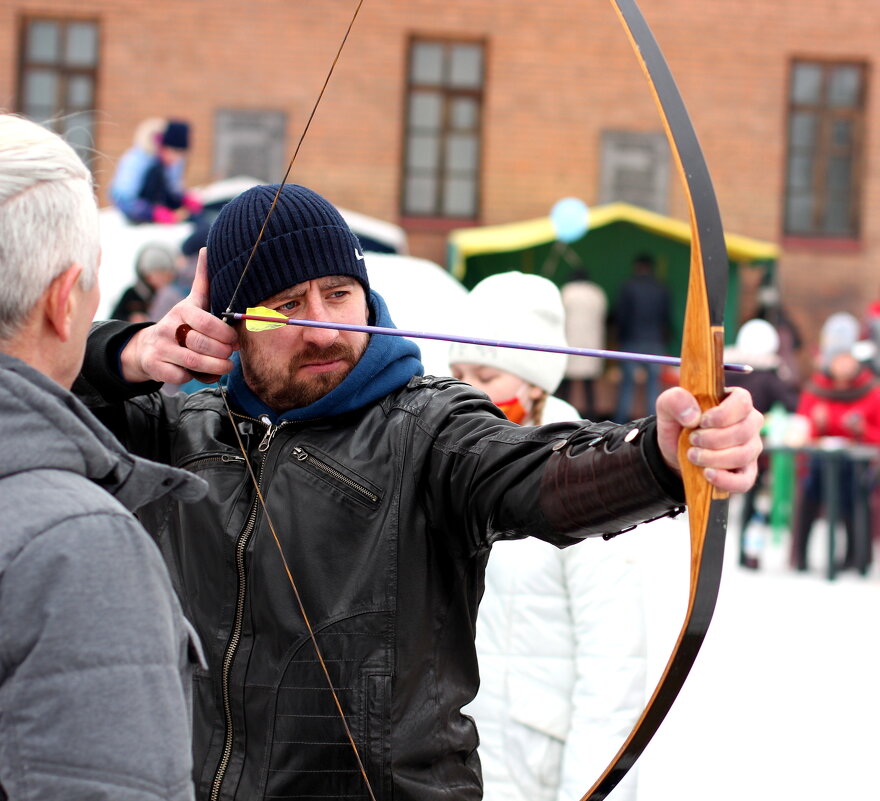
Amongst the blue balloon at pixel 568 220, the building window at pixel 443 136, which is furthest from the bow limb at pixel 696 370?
the building window at pixel 443 136

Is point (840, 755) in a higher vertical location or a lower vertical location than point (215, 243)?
lower

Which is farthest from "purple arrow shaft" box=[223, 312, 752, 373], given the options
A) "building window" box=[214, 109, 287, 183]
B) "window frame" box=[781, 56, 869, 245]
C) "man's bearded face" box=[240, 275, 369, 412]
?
"window frame" box=[781, 56, 869, 245]

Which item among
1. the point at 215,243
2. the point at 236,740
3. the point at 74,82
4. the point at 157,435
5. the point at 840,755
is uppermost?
the point at 74,82

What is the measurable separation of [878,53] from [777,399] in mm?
7549

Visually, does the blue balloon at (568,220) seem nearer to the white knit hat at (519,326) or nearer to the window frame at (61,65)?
the window frame at (61,65)

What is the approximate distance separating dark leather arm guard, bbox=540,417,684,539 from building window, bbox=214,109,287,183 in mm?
13151

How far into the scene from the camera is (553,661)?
2699 mm

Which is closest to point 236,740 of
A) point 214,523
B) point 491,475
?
point 214,523

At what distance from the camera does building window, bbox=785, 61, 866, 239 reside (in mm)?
15172

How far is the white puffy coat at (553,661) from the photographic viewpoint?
8.58ft

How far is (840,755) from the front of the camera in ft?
16.0

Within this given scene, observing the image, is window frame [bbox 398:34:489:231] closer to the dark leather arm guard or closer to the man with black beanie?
the man with black beanie

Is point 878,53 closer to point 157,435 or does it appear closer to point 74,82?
point 74,82

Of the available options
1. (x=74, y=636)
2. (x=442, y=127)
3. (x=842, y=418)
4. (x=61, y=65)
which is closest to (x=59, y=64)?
(x=61, y=65)
